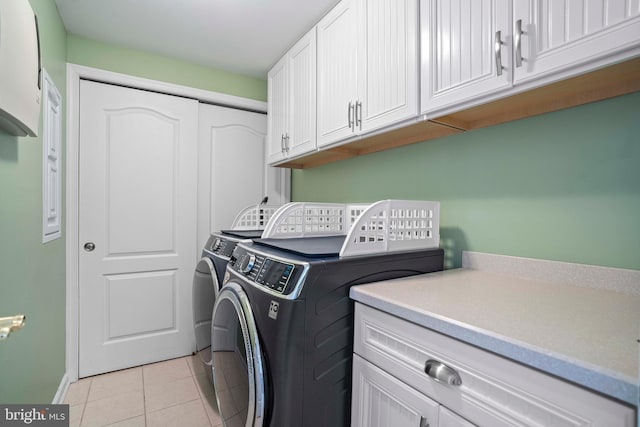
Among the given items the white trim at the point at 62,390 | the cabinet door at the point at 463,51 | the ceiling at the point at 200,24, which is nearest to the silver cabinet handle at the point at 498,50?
the cabinet door at the point at 463,51

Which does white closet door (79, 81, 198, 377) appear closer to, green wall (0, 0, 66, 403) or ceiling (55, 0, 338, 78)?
green wall (0, 0, 66, 403)

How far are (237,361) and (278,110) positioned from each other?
1.77 m

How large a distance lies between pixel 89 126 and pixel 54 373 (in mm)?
1612

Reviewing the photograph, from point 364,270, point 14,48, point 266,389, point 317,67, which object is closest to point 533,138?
point 364,270

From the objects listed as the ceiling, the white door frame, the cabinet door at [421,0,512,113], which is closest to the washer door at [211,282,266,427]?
the cabinet door at [421,0,512,113]

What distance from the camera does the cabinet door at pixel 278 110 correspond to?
2256mm

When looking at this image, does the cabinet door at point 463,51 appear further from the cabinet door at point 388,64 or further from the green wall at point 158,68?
the green wall at point 158,68

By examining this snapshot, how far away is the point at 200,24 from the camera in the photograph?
1977 mm

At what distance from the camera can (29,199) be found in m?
→ 1.37

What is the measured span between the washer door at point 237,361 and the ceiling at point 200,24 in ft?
5.29

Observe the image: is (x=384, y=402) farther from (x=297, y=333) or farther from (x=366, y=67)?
(x=366, y=67)

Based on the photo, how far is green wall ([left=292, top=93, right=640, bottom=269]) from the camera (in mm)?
1008

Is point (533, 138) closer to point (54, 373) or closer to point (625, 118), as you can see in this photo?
point (625, 118)

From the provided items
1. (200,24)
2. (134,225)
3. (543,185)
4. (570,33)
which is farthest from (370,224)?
(134,225)
